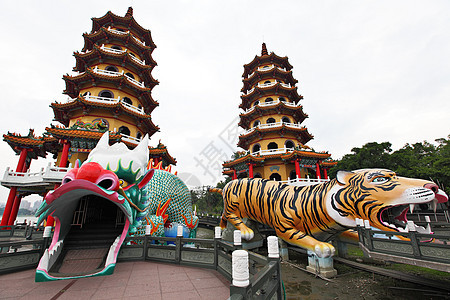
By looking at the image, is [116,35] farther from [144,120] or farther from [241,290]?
[241,290]

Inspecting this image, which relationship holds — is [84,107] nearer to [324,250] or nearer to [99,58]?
[99,58]

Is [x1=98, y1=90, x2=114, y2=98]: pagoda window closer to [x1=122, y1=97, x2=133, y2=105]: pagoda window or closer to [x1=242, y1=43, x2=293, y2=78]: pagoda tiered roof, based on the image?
[x1=122, y1=97, x2=133, y2=105]: pagoda window

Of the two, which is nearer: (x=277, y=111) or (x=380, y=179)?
(x=380, y=179)

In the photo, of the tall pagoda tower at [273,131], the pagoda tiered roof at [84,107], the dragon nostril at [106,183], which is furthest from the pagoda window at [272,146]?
the dragon nostril at [106,183]


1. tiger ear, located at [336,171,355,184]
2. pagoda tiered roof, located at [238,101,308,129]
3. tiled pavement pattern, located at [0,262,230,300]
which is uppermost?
pagoda tiered roof, located at [238,101,308,129]

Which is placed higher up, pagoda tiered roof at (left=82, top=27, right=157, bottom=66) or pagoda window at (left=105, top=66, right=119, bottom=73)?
pagoda tiered roof at (left=82, top=27, right=157, bottom=66)

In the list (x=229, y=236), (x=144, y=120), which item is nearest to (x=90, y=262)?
(x=229, y=236)

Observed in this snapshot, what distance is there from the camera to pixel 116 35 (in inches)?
629

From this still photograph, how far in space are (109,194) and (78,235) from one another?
249 centimetres

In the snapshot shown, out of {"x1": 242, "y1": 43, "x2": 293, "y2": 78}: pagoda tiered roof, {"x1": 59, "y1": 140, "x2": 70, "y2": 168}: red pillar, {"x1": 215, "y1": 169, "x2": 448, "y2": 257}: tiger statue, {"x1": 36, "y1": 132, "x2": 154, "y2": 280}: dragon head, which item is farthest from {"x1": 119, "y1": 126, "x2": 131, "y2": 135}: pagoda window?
{"x1": 242, "y1": 43, "x2": 293, "y2": 78}: pagoda tiered roof

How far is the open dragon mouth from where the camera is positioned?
12.9 ft

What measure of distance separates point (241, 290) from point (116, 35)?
19471 mm

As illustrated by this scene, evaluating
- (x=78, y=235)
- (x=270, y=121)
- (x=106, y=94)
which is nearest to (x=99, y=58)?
(x=106, y=94)

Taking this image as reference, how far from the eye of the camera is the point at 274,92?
1903 centimetres
